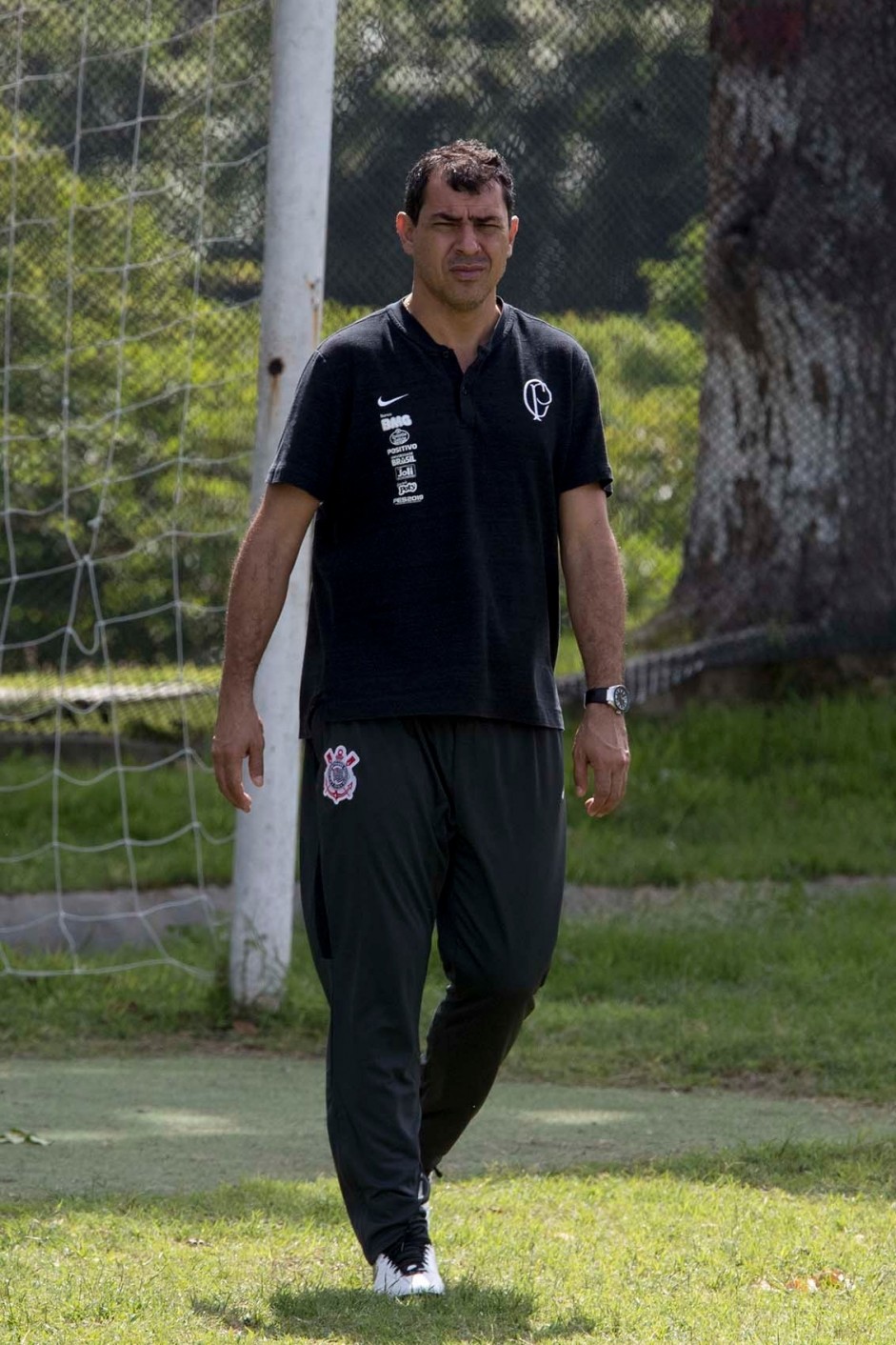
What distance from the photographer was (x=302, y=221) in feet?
19.8

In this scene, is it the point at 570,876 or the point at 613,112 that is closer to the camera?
the point at 570,876

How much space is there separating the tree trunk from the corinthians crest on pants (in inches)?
238

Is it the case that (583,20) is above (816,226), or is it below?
above

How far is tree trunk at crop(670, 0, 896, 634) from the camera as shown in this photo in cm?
912

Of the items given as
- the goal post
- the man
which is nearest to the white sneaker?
the man

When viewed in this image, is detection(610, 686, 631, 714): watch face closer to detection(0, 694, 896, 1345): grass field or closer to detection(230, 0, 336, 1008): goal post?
detection(0, 694, 896, 1345): grass field

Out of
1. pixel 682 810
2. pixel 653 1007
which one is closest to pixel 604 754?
pixel 653 1007

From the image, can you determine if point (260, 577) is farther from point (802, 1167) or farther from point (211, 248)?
point (211, 248)

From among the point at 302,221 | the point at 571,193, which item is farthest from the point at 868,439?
the point at 302,221

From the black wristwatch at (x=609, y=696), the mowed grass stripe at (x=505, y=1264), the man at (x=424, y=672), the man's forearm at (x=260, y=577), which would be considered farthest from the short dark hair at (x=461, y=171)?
the mowed grass stripe at (x=505, y=1264)

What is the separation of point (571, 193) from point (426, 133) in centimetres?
69

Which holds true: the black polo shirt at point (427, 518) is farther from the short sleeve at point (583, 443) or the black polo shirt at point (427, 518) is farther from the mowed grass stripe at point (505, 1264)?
the mowed grass stripe at point (505, 1264)

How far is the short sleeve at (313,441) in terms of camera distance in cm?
362

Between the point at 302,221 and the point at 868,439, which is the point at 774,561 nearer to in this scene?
the point at 868,439
